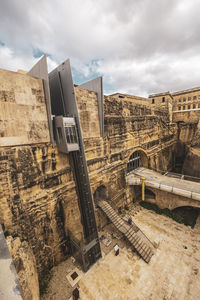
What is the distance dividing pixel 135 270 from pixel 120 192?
761 centimetres

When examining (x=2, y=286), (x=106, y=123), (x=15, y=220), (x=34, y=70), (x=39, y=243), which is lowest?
(x=39, y=243)

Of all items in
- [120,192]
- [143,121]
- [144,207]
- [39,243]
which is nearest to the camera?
[39,243]

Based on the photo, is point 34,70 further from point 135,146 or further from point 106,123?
point 135,146

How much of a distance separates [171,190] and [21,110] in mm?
17170

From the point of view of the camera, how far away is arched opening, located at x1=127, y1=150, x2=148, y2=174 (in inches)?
814

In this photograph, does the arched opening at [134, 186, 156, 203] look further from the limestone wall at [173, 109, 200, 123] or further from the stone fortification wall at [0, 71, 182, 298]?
the limestone wall at [173, 109, 200, 123]

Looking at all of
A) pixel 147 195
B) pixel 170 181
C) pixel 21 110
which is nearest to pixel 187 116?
pixel 170 181

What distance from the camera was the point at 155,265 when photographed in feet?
35.7

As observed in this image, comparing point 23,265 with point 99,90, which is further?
point 99,90

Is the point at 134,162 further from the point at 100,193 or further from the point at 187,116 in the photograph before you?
the point at 187,116

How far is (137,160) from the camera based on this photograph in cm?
2191

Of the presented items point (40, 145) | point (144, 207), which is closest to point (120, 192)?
point (144, 207)

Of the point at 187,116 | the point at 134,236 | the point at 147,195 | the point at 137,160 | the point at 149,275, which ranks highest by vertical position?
the point at 187,116

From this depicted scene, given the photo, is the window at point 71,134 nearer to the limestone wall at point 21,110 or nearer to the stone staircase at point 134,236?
the limestone wall at point 21,110
